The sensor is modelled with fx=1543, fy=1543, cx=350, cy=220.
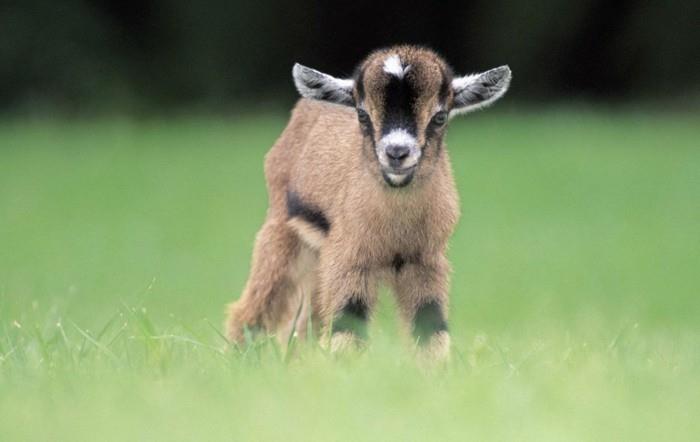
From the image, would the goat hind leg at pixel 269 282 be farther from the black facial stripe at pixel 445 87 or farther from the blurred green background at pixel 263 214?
the black facial stripe at pixel 445 87

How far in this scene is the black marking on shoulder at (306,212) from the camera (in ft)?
26.1

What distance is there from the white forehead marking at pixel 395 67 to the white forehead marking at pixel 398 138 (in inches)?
10.5

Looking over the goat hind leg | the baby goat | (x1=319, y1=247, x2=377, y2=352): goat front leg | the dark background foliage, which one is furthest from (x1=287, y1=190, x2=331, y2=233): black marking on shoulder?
the dark background foliage

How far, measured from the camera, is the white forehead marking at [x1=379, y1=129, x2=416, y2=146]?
6.97 meters

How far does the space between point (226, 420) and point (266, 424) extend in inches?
6.6

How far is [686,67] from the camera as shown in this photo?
2372 centimetres

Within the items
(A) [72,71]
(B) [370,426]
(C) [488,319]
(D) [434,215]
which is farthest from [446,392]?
(A) [72,71]

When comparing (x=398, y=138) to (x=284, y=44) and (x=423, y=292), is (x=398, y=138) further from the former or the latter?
(x=284, y=44)

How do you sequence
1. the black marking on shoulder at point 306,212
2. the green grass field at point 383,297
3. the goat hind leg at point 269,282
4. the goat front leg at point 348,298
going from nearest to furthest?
1. the green grass field at point 383,297
2. the goat front leg at point 348,298
3. the black marking on shoulder at point 306,212
4. the goat hind leg at point 269,282

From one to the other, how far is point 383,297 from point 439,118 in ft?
2.98

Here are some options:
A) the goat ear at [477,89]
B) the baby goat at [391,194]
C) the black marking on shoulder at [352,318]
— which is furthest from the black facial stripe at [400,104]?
the black marking on shoulder at [352,318]

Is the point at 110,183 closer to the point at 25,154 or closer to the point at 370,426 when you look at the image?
the point at 25,154

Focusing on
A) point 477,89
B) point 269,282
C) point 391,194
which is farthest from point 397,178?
point 269,282

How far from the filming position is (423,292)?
7332 millimetres
